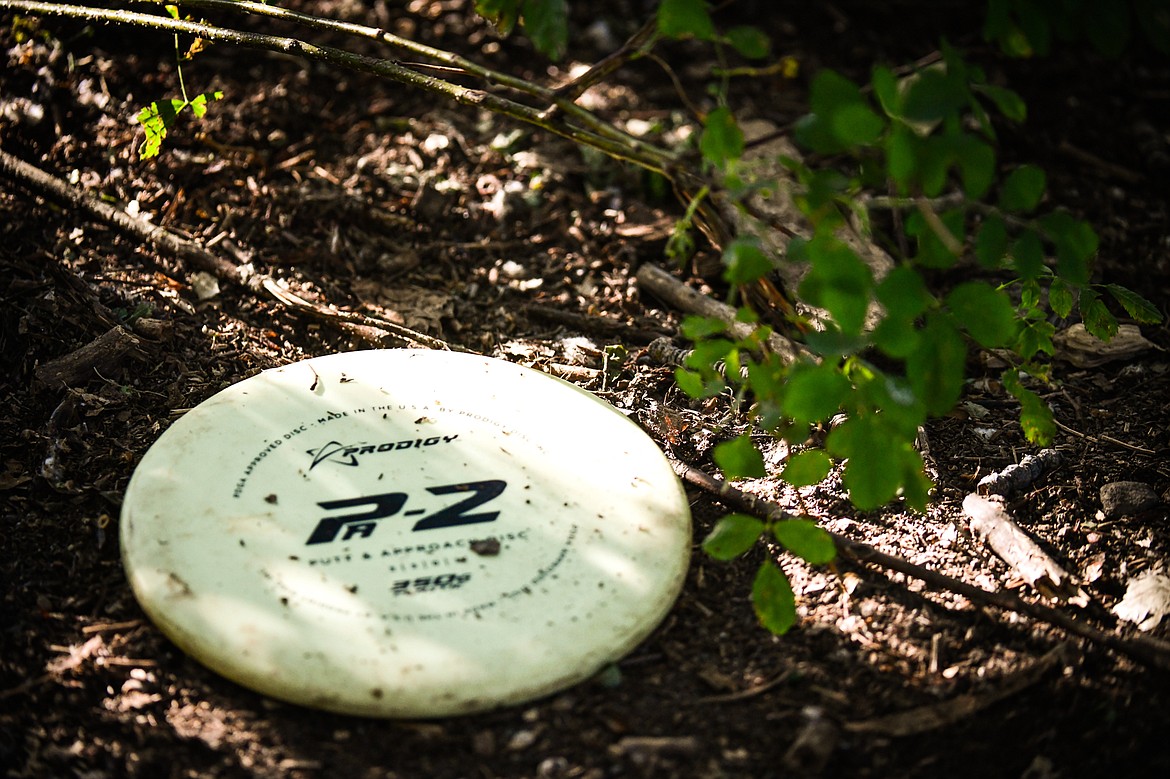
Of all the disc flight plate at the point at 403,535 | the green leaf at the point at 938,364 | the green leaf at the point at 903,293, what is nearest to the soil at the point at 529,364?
the disc flight plate at the point at 403,535

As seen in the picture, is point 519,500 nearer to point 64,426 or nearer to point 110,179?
point 64,426

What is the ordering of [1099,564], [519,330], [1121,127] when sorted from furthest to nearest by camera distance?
[1121,127] → [519,330] → [1099,564]

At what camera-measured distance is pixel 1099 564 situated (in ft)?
7.84

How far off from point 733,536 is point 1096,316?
1.18 meters

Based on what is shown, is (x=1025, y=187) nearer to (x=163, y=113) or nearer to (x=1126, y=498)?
(x=1126, y=498)

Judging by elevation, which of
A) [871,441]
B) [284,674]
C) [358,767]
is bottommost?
[358,767]

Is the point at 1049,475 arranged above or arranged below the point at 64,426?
below

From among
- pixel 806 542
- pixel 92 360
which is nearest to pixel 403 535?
pixel 806 542

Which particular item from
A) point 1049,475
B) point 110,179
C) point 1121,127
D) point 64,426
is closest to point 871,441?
point 1049,475

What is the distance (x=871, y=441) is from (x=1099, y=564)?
0.96 meters

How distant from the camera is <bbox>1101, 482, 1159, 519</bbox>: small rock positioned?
8.27ft

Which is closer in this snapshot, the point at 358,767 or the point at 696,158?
the point at 358,767

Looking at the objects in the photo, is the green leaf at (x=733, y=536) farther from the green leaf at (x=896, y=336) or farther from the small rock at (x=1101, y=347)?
the small rock at (x=1101, y=347)

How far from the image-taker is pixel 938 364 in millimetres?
1828
